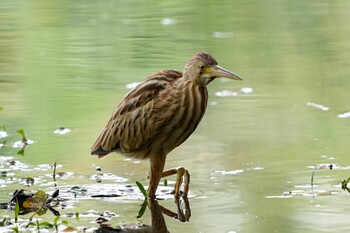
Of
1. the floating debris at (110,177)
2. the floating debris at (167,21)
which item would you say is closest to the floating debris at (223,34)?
the floating debris at (167,21)

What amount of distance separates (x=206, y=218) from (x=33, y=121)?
11.9 ft

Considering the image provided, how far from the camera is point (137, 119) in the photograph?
24.4ft

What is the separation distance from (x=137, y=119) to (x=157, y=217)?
2.68 feet

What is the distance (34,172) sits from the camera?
26.6 ft

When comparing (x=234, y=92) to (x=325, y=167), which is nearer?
(x=325, y=167)

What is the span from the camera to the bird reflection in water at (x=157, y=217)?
660 cm

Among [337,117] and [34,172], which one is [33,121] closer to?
[34,172]

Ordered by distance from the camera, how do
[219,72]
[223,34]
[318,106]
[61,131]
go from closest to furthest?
[219,72] < [61,131] < [318,106] < [223,34]

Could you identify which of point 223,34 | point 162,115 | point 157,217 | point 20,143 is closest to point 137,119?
point 162,115

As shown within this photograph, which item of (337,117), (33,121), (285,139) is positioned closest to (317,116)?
(337,117)

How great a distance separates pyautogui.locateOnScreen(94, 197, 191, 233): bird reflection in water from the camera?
6598 mm

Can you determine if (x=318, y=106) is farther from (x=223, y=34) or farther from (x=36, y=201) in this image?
(x=223, y=34)

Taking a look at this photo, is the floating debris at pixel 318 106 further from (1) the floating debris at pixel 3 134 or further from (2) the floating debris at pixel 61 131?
(1) the floating debris at pixel 3 134

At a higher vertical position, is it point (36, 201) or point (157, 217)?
point (36, 201)
